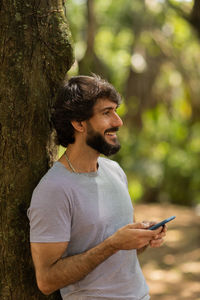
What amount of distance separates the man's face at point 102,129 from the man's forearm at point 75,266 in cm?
48

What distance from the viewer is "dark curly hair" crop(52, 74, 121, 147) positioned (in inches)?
83.0

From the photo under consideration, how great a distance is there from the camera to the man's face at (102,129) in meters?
2.13

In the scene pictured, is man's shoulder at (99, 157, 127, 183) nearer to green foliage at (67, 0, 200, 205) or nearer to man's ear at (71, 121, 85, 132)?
man's ear at (71, 121, 85, 132)

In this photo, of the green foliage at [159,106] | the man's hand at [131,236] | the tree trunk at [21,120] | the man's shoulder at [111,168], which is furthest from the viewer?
the green foliage at [159,106]

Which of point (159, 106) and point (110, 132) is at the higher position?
point (110, 132)

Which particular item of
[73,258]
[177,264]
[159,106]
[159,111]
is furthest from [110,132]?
[159,111]

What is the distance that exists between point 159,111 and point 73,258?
12.3 metres

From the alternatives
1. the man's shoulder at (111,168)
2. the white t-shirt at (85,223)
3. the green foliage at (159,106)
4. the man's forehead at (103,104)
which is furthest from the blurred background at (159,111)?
the man's forehead at (103,104)

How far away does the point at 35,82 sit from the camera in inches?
85.7

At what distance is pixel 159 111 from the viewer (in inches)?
547

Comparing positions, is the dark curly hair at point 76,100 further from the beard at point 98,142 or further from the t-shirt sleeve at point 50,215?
the t-shirt sleeve at point 50,215

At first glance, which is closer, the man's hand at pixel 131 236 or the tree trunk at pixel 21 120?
the man's hand at pixel 131 236

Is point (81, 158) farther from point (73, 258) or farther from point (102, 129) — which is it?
point (73, 258)

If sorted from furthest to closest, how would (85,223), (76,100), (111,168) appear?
1. (111,168)
2. (76,100)
3. (85,223)
